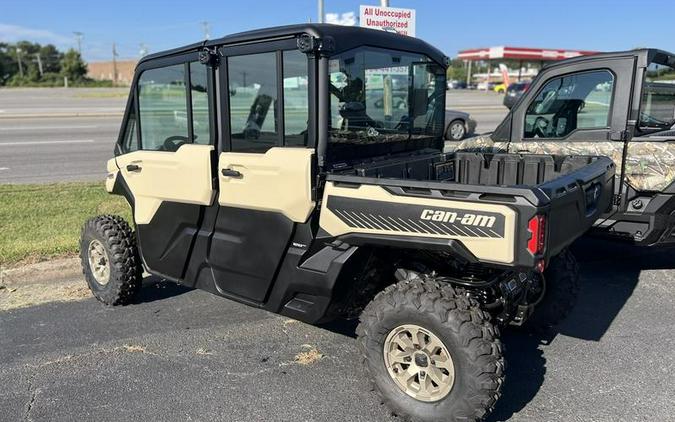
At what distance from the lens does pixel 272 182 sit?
11.2ft

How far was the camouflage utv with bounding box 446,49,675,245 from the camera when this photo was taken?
484 cm

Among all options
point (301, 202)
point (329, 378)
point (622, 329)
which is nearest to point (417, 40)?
point (301, 202)

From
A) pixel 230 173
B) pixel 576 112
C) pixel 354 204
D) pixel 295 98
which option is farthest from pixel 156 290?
pixel 576 112

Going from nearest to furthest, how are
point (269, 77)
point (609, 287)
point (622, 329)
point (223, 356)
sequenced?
1. point (269, 77)
2. point (223, 356)
3. point (622, 329)
4. point (609, 287)

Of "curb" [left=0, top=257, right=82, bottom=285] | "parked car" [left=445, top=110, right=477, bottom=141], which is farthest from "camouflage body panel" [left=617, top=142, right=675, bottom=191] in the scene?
"parked car" [left=445, top=110, right=477, bottom=141]

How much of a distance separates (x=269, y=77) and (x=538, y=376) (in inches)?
97.8

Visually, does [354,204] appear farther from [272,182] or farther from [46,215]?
[46,215]

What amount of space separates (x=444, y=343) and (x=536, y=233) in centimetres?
73

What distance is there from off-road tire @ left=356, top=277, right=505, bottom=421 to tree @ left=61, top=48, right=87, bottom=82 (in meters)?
81.2

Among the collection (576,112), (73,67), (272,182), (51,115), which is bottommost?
(51,115)

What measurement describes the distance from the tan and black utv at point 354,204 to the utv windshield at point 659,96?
195 cm

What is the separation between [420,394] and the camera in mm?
3035

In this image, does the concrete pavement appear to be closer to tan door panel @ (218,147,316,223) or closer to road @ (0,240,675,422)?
road @ (0,240,675,422)

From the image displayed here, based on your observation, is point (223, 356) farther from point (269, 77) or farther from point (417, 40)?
point (417, 40)
